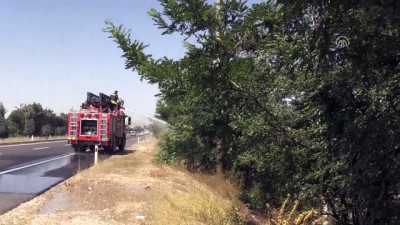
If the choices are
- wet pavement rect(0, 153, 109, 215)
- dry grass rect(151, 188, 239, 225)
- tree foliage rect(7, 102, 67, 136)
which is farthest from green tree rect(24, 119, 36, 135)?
dry grass rect(151, 188, 239, 225)

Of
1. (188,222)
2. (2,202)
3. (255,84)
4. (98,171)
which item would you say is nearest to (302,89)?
(255,84)

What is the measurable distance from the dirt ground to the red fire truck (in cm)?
1077

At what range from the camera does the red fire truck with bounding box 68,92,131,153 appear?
28.4 meters

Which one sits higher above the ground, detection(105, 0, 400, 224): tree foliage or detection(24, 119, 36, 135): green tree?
detection(24, 119, 36, 135): green tree

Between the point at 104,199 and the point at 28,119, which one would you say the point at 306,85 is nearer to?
the point at 104,199

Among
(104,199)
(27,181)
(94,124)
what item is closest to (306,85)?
(104,199)

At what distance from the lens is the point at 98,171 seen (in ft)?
57.5

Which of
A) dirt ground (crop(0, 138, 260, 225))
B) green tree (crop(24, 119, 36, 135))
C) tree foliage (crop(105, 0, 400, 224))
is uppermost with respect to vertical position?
green tree (crop(24, 119, 36, 135))

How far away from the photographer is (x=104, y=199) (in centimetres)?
1151

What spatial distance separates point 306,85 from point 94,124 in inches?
921

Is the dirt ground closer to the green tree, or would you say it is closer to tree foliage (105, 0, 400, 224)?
tree foliage (105, 0, 400, 224)

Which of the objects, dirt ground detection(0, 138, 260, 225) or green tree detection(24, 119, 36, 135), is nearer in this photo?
dirt ground detection(0, 138, 260, 225)

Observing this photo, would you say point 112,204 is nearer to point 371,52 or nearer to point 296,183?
point 296,183

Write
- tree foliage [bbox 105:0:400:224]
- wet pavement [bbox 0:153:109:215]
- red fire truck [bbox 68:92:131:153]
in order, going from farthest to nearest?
1. red fire truck [bbox 68:92:131:153]
2. wet pavement [bbox 0:153:109:215]
3. tree foliage [bbox 105:0:400:224]
